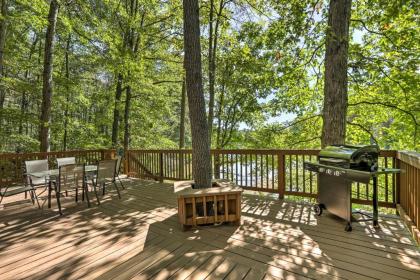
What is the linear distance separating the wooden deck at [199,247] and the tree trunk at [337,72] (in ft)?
4.82

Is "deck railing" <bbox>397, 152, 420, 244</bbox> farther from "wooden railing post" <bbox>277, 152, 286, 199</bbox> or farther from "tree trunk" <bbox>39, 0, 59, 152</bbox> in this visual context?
"tree trunk" <bbox>39, 0, 59, 152</bbox>

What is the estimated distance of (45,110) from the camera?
673cm

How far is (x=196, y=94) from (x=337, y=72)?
2.35 metres

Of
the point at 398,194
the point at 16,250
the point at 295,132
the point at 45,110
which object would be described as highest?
the point at 45,110

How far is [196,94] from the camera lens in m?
3.41

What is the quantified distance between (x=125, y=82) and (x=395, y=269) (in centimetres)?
936

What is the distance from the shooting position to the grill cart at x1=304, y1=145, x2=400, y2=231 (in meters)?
2.75

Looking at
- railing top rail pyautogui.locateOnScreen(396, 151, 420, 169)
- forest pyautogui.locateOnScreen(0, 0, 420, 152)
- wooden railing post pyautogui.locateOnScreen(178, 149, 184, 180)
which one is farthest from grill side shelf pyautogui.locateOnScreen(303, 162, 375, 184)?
wooden railing post pyautogui.locateOnScreen(178, 149, 184, 180)

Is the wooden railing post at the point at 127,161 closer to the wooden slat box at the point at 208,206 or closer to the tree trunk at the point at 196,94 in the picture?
the tree trunk at the point at 196,94

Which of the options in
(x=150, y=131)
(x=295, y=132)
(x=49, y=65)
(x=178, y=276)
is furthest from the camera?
(x=150, y=131)

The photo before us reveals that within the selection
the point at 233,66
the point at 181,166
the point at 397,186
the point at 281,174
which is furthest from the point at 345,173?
the point at 233,66

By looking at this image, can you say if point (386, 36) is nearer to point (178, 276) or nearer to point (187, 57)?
point (187, 57)

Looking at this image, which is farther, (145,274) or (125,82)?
(125,82)

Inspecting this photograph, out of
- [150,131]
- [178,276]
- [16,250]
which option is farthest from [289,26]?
[150,131]
